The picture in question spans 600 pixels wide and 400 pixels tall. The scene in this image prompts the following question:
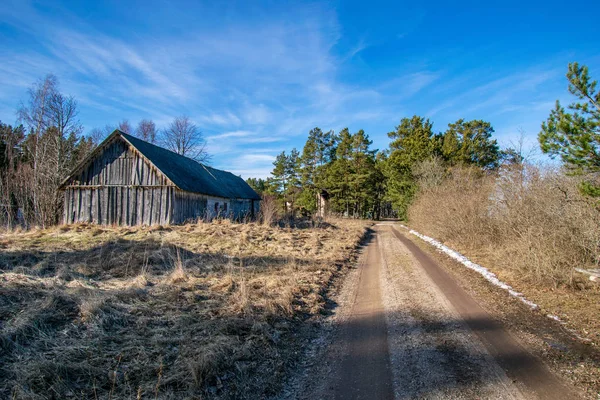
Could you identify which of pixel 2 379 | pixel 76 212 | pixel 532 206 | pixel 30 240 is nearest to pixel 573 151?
pixel 532 206

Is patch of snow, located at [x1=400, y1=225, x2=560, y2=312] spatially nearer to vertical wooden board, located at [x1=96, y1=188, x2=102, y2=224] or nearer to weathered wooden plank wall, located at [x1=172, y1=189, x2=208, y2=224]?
weathered wooden plank wall, located at [x1=172, y1=189, x2=208, y2=224]

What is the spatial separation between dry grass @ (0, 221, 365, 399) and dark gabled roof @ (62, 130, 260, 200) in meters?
9.53

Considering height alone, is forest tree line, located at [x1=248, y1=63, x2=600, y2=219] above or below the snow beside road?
above

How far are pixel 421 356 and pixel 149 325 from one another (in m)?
4.07

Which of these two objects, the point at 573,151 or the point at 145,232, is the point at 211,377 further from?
the point at 145,232

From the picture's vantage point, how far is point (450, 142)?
3650 cm

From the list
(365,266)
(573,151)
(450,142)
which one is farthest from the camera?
(450,142)

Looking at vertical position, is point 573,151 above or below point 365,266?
above

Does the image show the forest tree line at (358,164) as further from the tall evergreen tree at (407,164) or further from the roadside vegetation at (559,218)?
the roadside vegetation at (559,218)

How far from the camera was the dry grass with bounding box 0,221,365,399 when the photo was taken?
3.27m

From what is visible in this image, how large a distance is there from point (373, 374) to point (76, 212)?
2119 centimetres

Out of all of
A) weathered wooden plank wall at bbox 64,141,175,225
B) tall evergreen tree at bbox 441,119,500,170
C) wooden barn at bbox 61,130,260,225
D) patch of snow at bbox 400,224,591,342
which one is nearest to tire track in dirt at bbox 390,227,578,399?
patch of snow at bbox 400,224,591,342

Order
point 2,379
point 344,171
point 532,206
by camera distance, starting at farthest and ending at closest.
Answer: point 344,171, point 532,206, point 2,379

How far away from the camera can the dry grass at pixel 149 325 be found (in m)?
3.27
